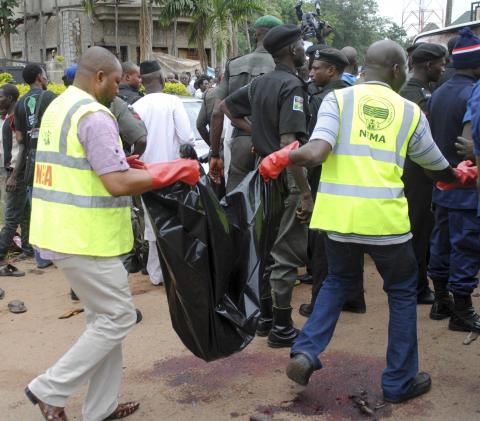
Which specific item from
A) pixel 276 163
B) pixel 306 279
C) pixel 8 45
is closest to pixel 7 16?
pixel 8 45

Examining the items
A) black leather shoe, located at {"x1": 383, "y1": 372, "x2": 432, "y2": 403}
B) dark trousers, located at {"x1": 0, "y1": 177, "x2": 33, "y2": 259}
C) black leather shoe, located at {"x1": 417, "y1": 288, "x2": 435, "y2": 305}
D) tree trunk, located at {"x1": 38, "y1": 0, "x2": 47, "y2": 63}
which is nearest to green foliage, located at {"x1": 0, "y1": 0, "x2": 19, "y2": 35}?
tree trunk, located at {"x1": 38, "y1": 0, "x2": 47, "y2": 63}

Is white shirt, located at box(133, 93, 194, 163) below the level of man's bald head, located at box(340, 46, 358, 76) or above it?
below

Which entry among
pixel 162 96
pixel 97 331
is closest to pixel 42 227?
pixel 97 331

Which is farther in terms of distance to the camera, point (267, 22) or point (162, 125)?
point (162, 125)

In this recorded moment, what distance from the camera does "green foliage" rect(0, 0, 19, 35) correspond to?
29.0 m

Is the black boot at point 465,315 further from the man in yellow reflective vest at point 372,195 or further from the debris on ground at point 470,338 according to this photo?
the man in yellow reflective vest at point 372,195

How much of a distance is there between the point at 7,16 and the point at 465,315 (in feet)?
100

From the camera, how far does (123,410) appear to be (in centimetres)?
340

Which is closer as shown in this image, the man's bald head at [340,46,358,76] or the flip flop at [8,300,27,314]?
the flip flop at [8,300,27,314]

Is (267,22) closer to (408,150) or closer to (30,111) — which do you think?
(408,150)

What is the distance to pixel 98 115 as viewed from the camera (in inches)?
114

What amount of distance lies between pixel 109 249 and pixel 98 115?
25.6 inches

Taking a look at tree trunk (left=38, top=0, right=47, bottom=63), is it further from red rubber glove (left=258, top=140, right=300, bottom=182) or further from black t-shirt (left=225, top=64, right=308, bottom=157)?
red rubber glove (left=258, top=140, right=300, bottom=182)

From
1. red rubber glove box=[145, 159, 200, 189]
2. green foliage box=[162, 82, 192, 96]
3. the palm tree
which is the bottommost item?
red rubber glove box=[145, 159, 200, 189]
